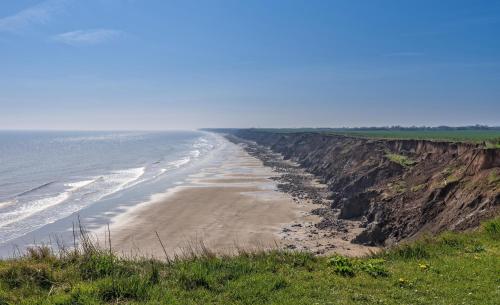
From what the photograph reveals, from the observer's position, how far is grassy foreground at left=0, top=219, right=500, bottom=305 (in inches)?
390

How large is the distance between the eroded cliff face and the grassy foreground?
10.8 m

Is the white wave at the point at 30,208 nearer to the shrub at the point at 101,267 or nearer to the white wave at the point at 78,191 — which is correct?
the white wave at the point at 78,191

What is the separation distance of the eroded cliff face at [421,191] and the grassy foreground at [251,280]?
10.8 meters

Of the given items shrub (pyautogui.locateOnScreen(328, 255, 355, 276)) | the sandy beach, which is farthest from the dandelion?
the sandy beach

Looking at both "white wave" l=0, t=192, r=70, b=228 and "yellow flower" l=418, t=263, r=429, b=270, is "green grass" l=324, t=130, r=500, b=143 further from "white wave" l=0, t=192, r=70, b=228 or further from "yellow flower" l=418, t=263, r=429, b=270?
"white wave" l=0, t=192, r=70, b=228

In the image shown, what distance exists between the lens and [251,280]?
1099 cm

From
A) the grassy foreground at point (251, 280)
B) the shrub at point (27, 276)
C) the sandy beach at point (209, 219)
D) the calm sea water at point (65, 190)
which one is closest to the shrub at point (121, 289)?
the grassy foreground at point (251, 280)

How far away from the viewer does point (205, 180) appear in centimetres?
6706

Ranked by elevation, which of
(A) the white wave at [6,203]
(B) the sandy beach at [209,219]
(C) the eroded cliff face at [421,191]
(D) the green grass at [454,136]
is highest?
(D) the green grass at [454,136]

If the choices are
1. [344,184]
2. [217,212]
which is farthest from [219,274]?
[344,184]

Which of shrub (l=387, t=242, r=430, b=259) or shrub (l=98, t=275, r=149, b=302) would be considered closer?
shrub (l=98, t=275, r=149, b=302)

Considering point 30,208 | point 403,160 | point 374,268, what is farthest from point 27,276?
point 403,160

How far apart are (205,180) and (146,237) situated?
112 feet

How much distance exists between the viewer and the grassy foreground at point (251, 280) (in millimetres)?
9914
